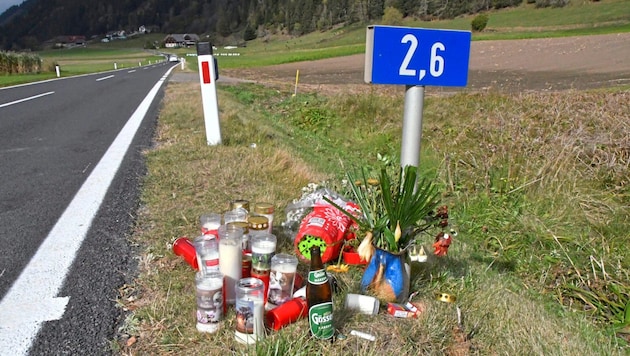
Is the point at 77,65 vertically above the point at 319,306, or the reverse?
the point at 77,65

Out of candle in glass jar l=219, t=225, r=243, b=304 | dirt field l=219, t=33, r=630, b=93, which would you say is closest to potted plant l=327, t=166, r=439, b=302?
candle in glass jar l=219, t=225, r=243, b=304

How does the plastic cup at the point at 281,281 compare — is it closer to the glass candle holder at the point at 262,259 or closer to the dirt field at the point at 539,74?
the glass candle holder at the point at 262,259

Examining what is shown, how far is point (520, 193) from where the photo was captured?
16.1 feet

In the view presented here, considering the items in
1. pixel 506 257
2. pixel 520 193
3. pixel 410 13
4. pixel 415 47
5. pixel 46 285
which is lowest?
pixel 506 257

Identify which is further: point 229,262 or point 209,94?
point 209,94

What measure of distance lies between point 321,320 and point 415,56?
54.7 inches

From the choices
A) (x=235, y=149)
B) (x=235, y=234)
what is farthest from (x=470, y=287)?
(x=235, y=149)

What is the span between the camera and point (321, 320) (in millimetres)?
1864

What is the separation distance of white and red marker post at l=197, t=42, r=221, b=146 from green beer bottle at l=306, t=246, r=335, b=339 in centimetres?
362

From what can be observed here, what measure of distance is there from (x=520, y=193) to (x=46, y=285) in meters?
4.53

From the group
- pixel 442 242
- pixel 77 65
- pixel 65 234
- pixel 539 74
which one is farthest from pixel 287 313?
pixel 77 65

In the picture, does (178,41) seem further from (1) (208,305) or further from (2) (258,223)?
(1) (208,305)

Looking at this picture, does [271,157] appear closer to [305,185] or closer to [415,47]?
[305,185]

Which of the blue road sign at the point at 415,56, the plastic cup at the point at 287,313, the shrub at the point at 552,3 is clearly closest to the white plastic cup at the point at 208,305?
the plastic cup at the point at 287,313
